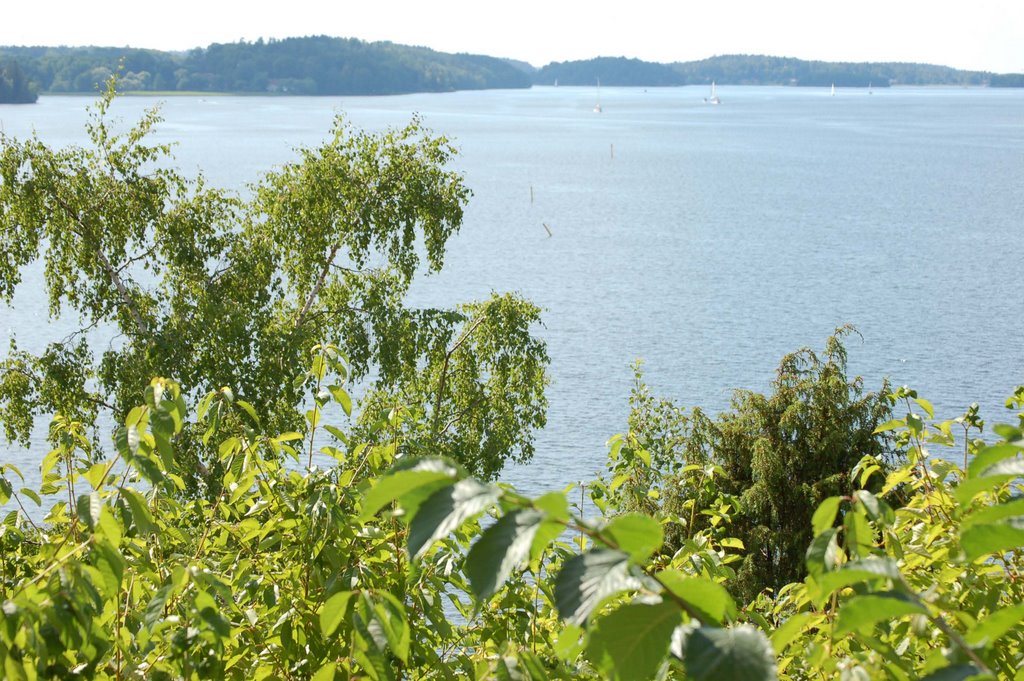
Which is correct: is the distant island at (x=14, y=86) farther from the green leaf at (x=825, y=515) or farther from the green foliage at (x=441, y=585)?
the green leaf at (x=825, y=515)

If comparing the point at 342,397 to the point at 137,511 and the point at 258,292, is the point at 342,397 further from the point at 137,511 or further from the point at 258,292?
the point at 258,292

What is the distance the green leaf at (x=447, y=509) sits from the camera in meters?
1.26

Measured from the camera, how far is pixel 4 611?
1.82 m

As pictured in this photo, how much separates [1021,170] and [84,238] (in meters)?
88.8

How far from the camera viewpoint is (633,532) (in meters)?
1.28

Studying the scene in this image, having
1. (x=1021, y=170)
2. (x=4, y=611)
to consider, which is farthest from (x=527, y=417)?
(x=1021, y=170)

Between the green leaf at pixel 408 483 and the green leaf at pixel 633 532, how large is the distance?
8.0 inches

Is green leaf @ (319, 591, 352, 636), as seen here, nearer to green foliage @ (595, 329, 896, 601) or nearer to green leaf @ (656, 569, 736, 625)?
green leaf @ (656, 569, 736, 625)

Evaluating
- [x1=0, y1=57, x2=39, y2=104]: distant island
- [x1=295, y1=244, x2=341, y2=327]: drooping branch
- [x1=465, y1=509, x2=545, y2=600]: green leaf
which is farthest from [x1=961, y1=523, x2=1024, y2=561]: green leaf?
[x1=0, y1=57, x2=39, y2=104]: distant island

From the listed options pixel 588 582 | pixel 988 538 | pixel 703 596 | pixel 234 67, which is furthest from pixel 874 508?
pixel 234 67

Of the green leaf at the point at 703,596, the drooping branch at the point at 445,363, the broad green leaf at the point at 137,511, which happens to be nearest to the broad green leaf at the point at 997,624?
the green leaf at the point at 703,596

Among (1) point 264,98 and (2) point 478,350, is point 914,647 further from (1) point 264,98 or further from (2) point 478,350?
(1) point 264,98

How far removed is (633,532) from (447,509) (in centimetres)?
22

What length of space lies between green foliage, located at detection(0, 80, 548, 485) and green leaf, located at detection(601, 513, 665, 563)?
1334cm
